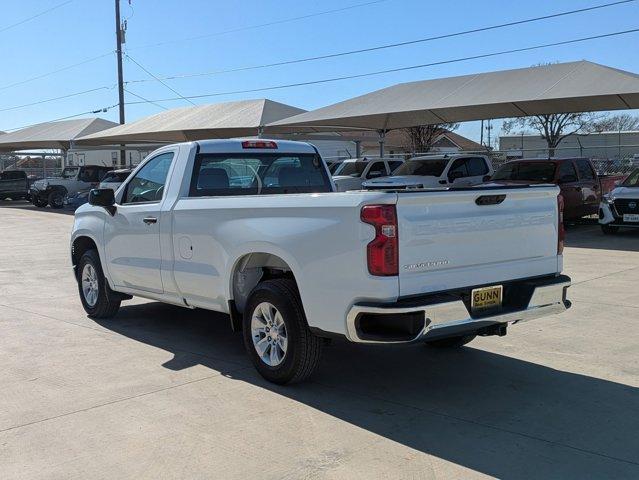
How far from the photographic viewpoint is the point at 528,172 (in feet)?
57.7

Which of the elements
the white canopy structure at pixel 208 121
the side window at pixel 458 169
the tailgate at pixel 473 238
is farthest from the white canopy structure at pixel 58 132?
the tailgate at pixel 473 238

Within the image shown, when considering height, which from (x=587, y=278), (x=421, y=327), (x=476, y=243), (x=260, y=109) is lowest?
(x=587, y=278)

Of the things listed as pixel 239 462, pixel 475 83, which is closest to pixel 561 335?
pixel 239 462

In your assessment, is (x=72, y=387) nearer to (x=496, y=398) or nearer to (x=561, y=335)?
(x=496, y=398)

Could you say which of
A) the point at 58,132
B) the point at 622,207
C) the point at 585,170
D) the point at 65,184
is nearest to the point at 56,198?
the point at 65,184

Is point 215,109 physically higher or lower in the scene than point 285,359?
higher

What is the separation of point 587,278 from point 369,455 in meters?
7.32

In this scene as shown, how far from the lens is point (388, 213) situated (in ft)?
14.1

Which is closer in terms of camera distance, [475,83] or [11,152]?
[475,83]

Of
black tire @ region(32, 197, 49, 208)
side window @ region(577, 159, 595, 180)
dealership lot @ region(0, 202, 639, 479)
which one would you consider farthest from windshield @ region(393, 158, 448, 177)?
black tire @ region(32, 197, 49, 208)

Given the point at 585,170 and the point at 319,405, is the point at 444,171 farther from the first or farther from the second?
the point at 319,405

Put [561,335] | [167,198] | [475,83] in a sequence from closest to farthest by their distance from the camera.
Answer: [167,198]
[561,335]
[475,83]

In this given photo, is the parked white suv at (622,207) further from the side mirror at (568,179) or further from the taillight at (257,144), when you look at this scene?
the taillight at (257,144)

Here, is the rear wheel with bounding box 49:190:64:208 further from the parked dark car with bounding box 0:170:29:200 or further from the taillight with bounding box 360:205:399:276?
the taillight with bounding box 360:205:399:276
